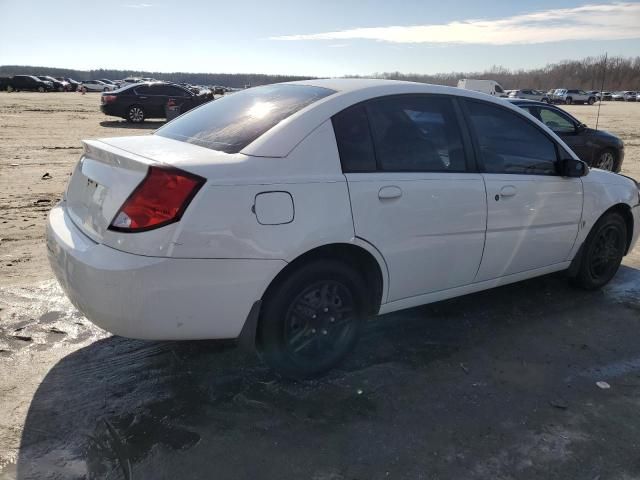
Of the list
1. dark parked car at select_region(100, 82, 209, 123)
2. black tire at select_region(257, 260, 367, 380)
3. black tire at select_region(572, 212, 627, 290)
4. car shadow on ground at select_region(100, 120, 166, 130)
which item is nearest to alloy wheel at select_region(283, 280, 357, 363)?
black tire at select_region(257, 260, 367, 380)

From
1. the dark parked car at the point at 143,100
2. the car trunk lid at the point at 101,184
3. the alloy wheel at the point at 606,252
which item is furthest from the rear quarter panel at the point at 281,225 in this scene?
the dark parked car at the point at 143,100

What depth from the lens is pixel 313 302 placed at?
318 centimetres

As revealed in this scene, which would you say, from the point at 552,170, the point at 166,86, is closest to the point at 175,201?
the point at 552,170

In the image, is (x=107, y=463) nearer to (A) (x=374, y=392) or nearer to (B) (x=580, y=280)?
(A) (x=374, y=392)

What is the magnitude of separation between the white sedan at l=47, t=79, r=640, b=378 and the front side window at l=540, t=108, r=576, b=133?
618 centimetres

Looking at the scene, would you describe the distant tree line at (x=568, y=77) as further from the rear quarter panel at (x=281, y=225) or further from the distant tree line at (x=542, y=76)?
the rear quarter panel at (x=281, y=225)

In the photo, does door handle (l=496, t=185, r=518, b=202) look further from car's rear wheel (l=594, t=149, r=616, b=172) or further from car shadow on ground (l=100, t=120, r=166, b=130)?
car shadow on ground (l=100, t=120, r=166, b=130)

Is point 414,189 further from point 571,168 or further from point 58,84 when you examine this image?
point 58,84

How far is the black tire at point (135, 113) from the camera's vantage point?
21.3 metres

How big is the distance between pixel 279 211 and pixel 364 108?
3.17 feet

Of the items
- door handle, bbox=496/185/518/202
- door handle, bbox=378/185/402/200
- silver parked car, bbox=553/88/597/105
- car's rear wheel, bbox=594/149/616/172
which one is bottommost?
car's rear wheel, bbox=594/149/616/172

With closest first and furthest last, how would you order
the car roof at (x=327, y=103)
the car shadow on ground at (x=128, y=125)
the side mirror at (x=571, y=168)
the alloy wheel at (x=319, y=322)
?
the car roof at (x=327, y=103), the alloy wheel at (x=319, y=322), the side mirror at (x=571, y=168), the car shadow on ground at (x=128, y=125)

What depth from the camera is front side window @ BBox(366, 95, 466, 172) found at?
3377 millimetres

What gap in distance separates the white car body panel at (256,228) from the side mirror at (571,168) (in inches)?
23.7
